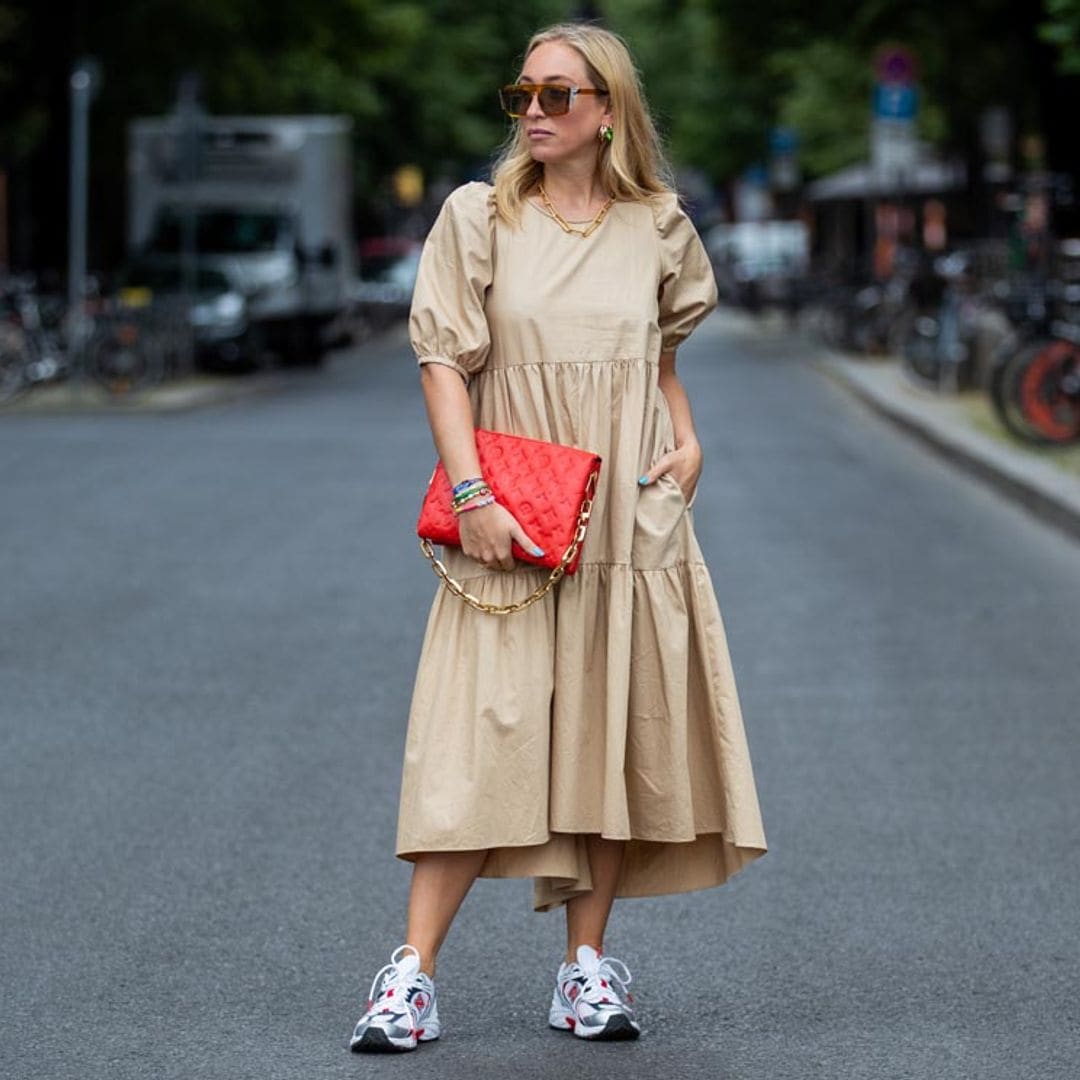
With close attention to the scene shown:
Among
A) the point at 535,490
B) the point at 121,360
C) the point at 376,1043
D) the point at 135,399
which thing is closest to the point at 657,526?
the point at 535,490

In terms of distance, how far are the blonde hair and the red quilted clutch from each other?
0.39 metres

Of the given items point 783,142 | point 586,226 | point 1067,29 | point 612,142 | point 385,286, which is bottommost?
point 385,286

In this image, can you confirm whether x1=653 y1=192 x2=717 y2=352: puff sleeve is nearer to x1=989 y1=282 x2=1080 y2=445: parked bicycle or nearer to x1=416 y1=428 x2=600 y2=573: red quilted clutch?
x1=416 y1=428 x2=600 y2=573: red quilted clutch

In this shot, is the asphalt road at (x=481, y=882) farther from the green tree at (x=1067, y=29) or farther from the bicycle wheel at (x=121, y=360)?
the bicycle wheel at (x=121, y=360)

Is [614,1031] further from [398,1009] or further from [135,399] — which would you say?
[135,399]

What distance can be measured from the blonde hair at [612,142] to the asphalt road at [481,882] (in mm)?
1457

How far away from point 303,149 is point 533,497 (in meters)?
29.7

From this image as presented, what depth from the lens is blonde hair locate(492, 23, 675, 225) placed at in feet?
14.1

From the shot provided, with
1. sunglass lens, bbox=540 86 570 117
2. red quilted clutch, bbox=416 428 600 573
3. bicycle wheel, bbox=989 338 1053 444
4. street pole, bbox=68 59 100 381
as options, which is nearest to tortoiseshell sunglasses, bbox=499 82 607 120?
sunglass lens, bbox=540 86 570 117

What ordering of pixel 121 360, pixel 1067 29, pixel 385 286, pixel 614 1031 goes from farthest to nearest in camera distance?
pixel 385 286
pixel 121 360
pixel 1067 29
pixel 614 1031

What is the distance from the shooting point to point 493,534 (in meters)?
4.16

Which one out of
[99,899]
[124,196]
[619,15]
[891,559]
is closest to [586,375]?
[99,899]

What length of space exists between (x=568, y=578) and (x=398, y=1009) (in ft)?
2.55

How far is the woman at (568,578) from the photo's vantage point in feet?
13.9
